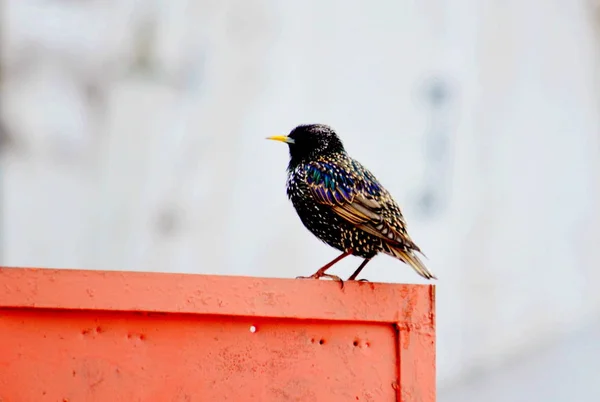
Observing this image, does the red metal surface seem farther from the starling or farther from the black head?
the black head

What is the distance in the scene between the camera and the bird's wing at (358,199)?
3.44 meters

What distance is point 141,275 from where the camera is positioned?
278 cm

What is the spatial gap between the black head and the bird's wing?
6.2 inches

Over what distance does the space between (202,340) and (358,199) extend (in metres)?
0.92

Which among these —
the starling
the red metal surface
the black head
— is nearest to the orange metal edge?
the red metal surface

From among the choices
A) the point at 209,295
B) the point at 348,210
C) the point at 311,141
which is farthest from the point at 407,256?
the point at 209,295

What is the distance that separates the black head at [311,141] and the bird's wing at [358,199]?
0.16 m

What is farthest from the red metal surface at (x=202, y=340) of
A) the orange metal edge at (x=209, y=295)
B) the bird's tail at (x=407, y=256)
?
the bird's tail at (x=407, y=256)

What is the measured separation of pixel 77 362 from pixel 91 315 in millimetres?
120

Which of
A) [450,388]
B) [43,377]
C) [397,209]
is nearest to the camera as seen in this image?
[43,377]

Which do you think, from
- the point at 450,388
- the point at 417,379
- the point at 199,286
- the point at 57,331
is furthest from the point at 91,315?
the point at 450,388

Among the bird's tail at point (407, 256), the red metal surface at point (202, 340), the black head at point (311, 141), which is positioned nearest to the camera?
the red metal surface at point (202, 340)

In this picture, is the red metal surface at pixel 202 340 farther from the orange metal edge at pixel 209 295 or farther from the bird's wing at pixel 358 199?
the bird's wing at pixel 358 199

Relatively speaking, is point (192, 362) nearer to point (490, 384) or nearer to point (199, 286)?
point (199, 286)
